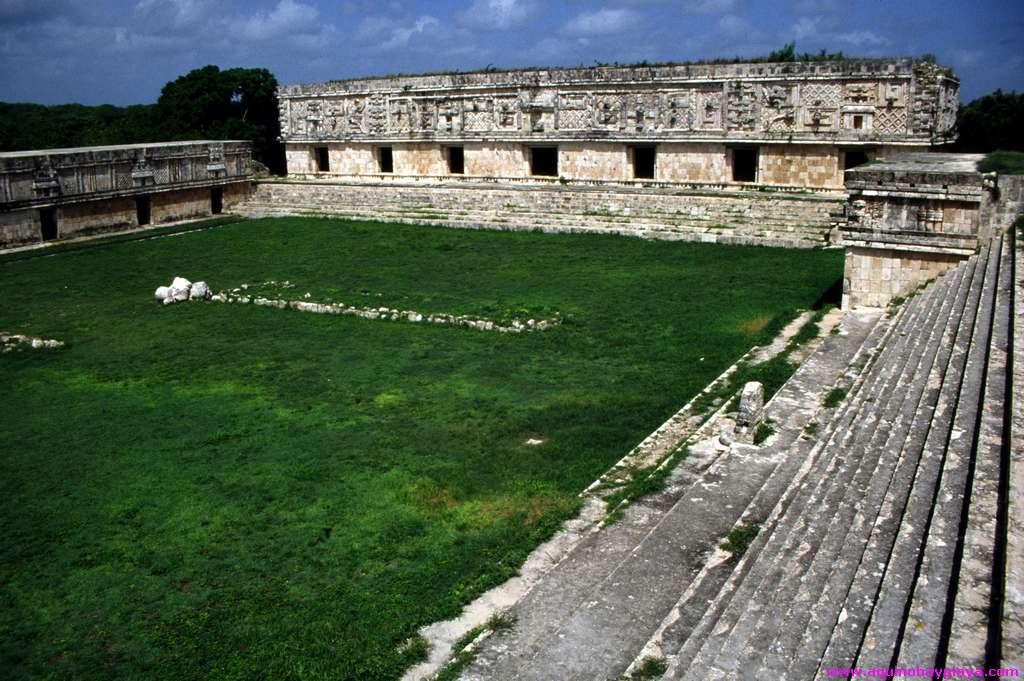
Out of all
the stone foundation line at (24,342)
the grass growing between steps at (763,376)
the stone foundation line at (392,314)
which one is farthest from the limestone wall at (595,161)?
the stone foundation line at (24,342)

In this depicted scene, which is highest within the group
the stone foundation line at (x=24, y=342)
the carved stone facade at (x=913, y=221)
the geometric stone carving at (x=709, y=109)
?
the geometric stone carving at (x=709, y=109)

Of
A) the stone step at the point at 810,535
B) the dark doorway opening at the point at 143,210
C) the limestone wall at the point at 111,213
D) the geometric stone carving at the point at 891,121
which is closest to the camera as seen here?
the stone step at the point at 810,535

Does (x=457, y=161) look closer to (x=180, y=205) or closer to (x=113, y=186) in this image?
(x=180, y=205)

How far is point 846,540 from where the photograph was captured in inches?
183

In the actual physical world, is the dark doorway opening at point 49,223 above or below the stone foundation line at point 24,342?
above

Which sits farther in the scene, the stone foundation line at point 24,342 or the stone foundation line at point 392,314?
the stone foundation line at point 392,314

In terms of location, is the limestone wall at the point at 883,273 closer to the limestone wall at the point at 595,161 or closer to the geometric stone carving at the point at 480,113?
the limestone wall at the point at 595,161

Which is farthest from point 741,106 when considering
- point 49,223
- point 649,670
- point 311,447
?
point 649,670

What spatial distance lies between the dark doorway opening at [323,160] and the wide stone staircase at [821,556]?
931 inches

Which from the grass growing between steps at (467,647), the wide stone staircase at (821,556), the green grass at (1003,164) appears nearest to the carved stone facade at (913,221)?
the green grass at (1003,164)

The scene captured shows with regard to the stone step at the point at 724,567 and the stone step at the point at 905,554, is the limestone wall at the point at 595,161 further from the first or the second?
the stone step at the point at 905,554

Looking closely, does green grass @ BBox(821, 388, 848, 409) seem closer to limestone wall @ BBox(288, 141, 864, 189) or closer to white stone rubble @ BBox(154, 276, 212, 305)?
white stone rubble @ BBox(154, 276, 212, 305)

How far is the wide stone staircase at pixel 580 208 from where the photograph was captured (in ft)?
58.7

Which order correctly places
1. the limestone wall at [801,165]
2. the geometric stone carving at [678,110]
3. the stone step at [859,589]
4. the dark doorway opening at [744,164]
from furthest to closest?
the dark doorway opening at [744,164], the geometric stone carving at [678,110], the limestone wall at [801,165], the stone step at [859,589]
